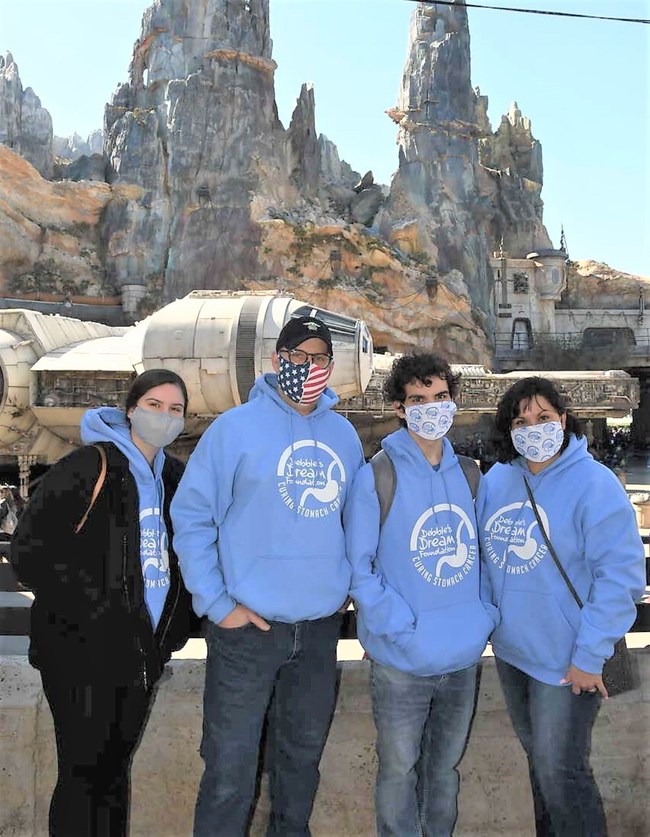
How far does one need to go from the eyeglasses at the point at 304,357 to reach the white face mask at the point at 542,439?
1.06 m

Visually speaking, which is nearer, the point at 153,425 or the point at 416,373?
the point at 153,425

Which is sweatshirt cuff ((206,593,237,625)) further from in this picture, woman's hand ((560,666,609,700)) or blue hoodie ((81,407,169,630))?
woman's hand ((560,666,609,700))

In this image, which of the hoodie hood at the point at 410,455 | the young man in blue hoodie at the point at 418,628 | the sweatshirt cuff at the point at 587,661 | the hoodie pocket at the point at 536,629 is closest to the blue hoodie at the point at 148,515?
the young man in blue hoodie at the point at 418,628

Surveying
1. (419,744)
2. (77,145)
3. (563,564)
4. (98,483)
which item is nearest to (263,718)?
(419,744)

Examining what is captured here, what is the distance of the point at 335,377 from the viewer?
11.3m

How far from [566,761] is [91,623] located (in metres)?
2.18

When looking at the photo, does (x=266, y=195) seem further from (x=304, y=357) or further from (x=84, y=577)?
(x=84, y=577)

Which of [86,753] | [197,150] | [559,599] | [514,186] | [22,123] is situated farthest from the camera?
[514,186]

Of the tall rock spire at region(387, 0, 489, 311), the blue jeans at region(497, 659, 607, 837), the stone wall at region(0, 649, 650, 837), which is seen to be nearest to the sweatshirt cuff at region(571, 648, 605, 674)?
the blue jeans at region(497, 659, 607, 837)

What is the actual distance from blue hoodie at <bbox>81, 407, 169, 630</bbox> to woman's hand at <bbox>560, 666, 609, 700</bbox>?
188 cm

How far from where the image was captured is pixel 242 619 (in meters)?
2.72

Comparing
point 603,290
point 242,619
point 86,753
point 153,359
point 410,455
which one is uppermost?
point 603,290

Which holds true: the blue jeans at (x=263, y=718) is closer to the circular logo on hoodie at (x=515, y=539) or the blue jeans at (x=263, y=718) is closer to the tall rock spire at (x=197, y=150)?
the circular logo on hoodie at (x=515, y=539)

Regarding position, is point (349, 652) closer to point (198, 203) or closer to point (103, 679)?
point (103, 679)
